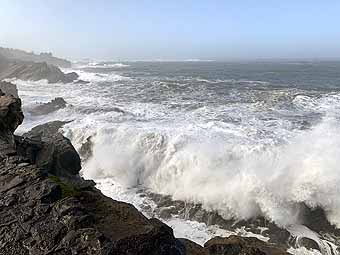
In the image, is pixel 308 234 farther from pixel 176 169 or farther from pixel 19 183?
pixel 19 183

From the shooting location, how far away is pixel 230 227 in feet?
39.1

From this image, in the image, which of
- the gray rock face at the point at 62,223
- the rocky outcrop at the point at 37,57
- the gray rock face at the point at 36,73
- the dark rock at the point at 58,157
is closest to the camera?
the gray rock face at the point at 62,223

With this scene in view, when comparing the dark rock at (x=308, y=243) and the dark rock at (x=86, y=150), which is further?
the dark rock at (x=86, y=150)

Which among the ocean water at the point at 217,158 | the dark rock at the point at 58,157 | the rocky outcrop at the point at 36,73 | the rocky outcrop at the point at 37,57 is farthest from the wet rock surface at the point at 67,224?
the rocky outcrop at the point at 37,57

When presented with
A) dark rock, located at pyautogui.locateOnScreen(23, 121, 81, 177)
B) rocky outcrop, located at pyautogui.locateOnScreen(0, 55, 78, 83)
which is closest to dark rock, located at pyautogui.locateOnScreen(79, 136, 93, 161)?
dark rock, located at pyautogui.locateOnScreen(23, 121, 81, 177)

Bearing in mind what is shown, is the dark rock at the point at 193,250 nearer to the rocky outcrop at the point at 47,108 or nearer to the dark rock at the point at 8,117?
the dark rock at the point at 8,117

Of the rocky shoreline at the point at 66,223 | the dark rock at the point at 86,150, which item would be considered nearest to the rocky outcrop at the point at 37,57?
the dark rock at the point at 86,150

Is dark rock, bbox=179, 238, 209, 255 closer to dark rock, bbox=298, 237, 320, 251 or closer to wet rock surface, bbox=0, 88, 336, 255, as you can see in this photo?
wet rock surface, bbox=0, 88, 336, 255

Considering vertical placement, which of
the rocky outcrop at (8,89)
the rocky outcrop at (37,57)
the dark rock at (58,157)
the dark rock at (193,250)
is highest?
the dark rock at (58,157)

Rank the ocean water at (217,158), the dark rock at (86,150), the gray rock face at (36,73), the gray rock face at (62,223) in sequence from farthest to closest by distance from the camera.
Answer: the gray rock face at (36,73), the dark rock at (86,150), the ocean water at (217,158), the gray rock face at (62,223)

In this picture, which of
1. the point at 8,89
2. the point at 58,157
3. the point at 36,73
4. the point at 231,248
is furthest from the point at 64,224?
the point at 36,73

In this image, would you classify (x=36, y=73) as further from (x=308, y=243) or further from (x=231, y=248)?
(x=231, y=248)

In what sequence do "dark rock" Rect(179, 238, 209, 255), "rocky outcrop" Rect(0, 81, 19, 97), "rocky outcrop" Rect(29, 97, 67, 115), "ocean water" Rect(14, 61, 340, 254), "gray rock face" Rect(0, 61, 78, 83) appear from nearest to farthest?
"dark rock" Rect(179, 238, 209, 255)
"ocean water" Rect(14, 61, 340, 254)
"rocky outcrop" Rect(29, 97, 67, 115)
"rocky outcrop" Rect(0, 81, 19, 97)
"gray rock face" Rect(0, 61, 78, 83)

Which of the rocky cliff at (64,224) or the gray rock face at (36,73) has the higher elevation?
the rocky cliff at (64,224)
